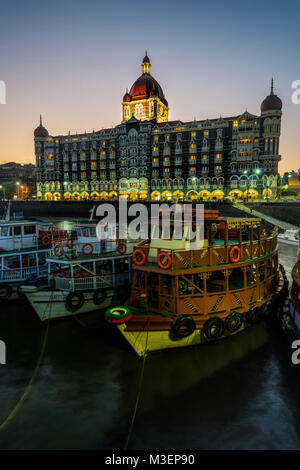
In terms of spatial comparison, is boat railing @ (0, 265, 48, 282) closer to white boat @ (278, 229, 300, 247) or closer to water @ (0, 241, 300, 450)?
water @ (0, 241, 300, 450)

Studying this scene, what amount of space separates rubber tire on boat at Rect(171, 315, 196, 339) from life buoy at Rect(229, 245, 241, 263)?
350cm

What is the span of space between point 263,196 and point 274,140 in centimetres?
1527

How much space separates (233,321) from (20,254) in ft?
49.4

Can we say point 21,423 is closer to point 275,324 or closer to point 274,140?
point 275,324

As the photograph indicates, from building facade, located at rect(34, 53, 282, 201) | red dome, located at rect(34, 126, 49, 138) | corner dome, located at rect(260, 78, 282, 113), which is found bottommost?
building facade, located at rect(34, 53, 282, 201)

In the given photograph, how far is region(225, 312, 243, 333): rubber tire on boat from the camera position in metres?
12.6

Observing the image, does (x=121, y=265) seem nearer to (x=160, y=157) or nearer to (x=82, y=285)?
(x=82, y=285)

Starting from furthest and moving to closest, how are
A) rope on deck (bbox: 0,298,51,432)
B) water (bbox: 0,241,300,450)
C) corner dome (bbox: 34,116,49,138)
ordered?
corner dome (bbox: 34,116,49,138)
rope on deck (bbox: 0,298,51,432)
water (bbox: 0,241,300,450)

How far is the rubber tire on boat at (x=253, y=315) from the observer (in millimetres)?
13409

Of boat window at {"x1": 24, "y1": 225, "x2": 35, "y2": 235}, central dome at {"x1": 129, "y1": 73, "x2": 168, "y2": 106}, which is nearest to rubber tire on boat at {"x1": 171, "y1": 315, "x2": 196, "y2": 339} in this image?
boat window at {"x1": 24, "y1": 225, "x2": 35, "y2": 235}

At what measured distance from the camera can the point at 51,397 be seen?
32.8 ft

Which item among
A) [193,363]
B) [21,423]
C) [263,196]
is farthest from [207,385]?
[263,196]

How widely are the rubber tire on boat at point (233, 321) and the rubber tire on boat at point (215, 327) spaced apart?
335 mm

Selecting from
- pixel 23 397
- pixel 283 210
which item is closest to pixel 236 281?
pixel 23 397
